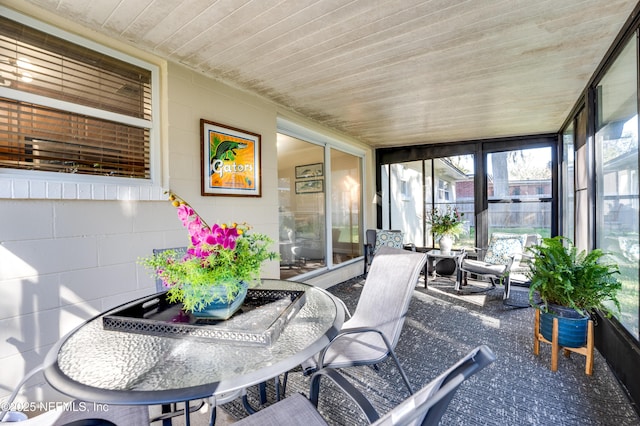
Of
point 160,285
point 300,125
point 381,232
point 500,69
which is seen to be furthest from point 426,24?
point 381,232

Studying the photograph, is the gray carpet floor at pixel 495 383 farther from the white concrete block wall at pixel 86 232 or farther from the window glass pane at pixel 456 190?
the window glass pane at pixel 456 190

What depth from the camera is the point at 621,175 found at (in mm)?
2178

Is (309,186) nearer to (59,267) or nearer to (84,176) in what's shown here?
(84,176)

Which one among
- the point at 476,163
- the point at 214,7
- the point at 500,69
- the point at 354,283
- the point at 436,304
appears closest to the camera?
the point at 214,7

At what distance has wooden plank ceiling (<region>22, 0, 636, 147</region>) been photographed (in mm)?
1845

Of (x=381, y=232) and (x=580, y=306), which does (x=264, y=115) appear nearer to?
(x=381, y=232)

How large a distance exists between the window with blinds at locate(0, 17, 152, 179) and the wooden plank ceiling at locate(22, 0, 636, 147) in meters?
0.25

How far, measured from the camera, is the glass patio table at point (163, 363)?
874mm

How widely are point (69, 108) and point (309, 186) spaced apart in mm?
3094

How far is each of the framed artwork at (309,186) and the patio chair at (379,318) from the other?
2.44m

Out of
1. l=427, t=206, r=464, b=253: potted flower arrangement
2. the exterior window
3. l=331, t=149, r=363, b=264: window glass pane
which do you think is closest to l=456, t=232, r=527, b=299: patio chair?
l=427, t=206, r=464, b=253: potted flower arrangement

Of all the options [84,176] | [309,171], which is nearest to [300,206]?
[309,171]

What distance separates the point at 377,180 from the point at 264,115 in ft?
11.3

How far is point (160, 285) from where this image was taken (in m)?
2.10
